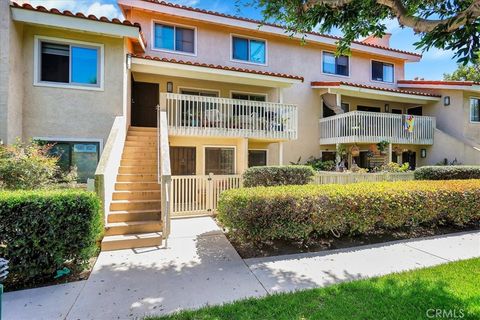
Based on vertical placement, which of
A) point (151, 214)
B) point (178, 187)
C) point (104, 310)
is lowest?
point (104, 310)

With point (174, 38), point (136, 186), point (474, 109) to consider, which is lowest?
point (136, 186)

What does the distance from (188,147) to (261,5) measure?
Answer: 23.5ft

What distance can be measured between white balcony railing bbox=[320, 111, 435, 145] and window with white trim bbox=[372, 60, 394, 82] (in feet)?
12.4

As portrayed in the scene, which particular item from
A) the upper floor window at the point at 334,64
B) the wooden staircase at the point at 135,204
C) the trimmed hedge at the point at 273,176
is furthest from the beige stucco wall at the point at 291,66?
the wooden staircase at the point at 135,204

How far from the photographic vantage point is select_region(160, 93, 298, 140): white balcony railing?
10.2m

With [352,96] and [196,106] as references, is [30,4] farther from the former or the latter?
[352,96]

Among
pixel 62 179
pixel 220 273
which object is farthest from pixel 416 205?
pixel 62 179

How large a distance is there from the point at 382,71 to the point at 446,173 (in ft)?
29.1

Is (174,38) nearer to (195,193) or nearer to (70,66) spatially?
(70,66)

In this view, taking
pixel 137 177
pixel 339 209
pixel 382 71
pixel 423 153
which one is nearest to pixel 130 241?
pixel 137 177

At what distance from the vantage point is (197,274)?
4672 millimetres

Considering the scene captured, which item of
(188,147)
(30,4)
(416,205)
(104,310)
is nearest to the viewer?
(104,310)

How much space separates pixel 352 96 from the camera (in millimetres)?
15664

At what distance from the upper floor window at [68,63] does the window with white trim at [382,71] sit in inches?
635
